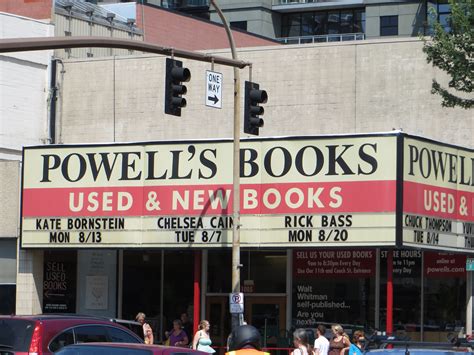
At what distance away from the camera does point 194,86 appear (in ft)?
113

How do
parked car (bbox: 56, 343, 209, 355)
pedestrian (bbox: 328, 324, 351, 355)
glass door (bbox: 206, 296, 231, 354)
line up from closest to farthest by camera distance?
parked car (bbox: 56, 343, 209, 355)
pedestrian (bbox: 328, 324, 351, 355)
glass door (bbox: 206, 296, 231, 354)

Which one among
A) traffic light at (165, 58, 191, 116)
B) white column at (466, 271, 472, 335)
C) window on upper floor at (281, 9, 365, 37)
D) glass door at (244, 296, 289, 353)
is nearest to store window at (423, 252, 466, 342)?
white column at (466, 271, 472, 335)

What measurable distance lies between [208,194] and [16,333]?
1338cm

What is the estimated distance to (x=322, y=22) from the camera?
8900 cm

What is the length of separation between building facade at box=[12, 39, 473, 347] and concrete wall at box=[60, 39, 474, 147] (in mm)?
29

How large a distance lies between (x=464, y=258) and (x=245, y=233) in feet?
18.4

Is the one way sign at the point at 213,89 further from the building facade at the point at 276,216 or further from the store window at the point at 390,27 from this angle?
the store window at the point at 390,27

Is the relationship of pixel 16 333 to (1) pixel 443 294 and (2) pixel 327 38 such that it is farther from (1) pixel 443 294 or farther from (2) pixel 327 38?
(2) pixel 327 38

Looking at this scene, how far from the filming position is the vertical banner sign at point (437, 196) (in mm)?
26859

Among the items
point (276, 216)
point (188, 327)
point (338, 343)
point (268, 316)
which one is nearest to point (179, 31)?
point (188, 327)

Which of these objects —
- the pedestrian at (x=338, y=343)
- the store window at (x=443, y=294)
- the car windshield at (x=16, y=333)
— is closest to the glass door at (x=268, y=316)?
the store window at (x=443, y=294)

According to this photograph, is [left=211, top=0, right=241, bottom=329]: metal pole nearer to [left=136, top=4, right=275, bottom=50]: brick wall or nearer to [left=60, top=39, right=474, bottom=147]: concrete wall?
[left=60, top=39, right=474, bottom=147]: concrete wall

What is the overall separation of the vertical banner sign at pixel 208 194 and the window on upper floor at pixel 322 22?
59.3 m

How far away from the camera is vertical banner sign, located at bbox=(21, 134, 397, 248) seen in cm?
2697
